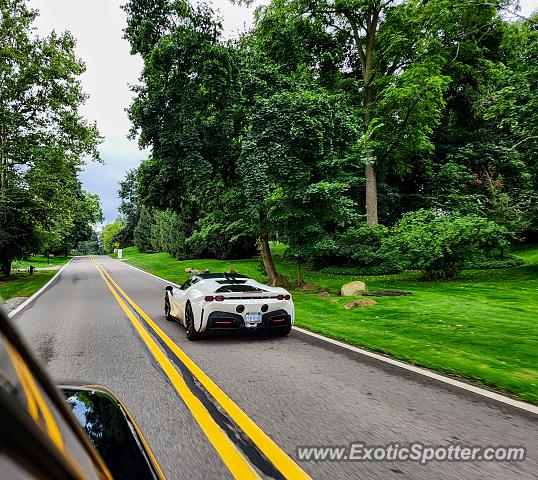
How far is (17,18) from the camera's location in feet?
70.4

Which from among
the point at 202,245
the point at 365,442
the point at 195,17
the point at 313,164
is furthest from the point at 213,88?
the point at 202,245

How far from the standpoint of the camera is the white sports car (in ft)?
23.5

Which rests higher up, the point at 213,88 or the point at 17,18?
the point at 17,18

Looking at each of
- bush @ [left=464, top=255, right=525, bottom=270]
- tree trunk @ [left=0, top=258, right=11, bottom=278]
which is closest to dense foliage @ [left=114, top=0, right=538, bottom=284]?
bush @ [left=464, top=255, right=525, bottom=270]

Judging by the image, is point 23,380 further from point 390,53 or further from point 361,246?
point 390,53

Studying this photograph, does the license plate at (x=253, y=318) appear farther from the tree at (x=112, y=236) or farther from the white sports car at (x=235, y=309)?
the tree at (x=112, y=236)

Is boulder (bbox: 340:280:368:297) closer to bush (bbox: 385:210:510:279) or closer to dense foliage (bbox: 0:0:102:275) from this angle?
bush (bbox: 385:210:510:279)

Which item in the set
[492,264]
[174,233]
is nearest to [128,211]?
[174,233]

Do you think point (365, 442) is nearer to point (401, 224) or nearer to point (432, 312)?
point (432, 312)

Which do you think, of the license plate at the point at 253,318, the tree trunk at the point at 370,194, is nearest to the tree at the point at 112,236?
the tree trunk at the point at 370,194

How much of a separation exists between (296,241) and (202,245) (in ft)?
88.4

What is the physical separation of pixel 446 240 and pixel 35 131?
23451mm

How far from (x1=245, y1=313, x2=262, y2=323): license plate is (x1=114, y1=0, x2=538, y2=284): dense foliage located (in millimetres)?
7281

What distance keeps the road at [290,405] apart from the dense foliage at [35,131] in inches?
702
